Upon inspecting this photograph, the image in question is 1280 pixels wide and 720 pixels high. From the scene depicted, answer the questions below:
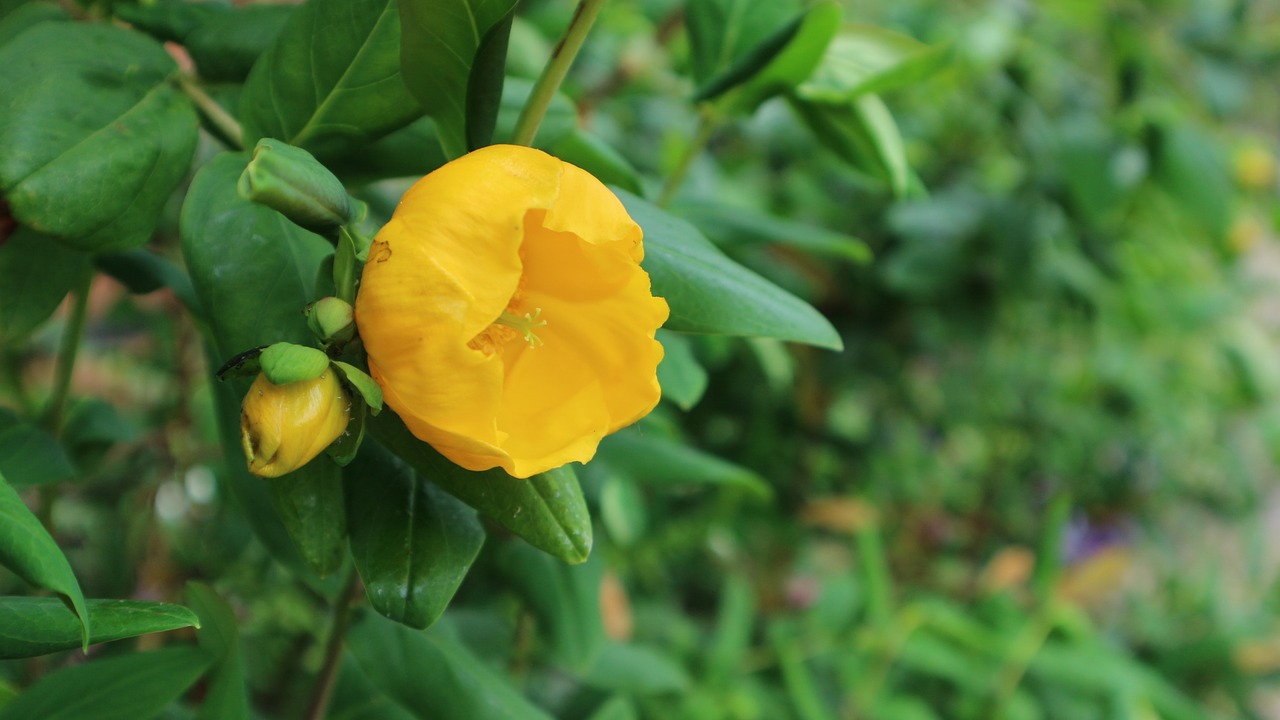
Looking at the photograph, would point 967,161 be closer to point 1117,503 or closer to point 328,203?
point 1117,503

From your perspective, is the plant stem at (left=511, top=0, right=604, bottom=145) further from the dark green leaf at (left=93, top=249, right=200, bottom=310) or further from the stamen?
the dark green leaf at (left=93, top=249, right=200, bottom=310)

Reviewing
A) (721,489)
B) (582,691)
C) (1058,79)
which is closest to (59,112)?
(582,691)

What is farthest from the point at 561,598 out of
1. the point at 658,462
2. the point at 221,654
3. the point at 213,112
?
the point at 213,112

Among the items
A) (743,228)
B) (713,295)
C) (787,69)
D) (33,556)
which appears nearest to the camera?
(33,556)

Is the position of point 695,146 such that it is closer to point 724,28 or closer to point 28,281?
point 724,28

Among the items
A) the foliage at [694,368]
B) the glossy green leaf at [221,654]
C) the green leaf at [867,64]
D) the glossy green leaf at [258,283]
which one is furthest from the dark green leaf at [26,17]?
the green leaf at [867,64]

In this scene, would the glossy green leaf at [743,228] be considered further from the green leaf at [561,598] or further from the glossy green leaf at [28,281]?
the glossy green leaf at [28,281]
